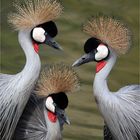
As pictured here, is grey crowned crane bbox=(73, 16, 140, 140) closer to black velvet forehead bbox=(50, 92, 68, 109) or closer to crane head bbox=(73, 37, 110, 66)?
crane head bbox=(73, 37, 110, 66)

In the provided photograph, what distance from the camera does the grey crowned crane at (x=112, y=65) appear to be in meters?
7.52

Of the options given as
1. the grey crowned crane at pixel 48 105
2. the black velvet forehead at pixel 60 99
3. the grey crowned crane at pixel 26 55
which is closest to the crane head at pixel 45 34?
the grey crowned crane at pixel 26 55

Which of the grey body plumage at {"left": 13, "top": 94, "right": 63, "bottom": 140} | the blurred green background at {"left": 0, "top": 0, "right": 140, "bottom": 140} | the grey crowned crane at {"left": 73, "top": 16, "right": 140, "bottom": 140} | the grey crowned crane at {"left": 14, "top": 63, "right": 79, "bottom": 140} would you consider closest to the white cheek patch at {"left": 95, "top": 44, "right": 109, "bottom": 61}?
the grey crowned crane at {"left": 73, "top": 16, "right": 140, "bottom": 140}

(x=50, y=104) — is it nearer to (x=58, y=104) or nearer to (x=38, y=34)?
(x=58, y=104)

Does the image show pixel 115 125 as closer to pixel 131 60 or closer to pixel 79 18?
pixel 131 60

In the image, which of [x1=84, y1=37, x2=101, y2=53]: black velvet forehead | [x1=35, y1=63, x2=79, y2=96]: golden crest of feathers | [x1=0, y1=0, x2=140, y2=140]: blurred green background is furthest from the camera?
[x1=0, y1=0, x2=140, y2=140]: blurred green background

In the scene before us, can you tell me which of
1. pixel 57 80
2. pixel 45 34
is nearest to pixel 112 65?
pixel 57 80

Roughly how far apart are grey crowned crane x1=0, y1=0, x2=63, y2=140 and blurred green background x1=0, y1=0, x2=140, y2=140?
34 cm

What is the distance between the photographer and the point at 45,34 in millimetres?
7605

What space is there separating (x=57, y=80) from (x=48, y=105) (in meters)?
0.18

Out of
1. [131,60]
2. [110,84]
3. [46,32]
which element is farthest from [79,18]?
[46,32]

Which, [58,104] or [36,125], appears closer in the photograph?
[58,104]

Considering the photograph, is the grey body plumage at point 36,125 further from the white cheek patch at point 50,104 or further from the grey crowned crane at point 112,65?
the grey crowned crane at point 112,65

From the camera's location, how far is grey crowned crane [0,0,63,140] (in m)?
7.52
